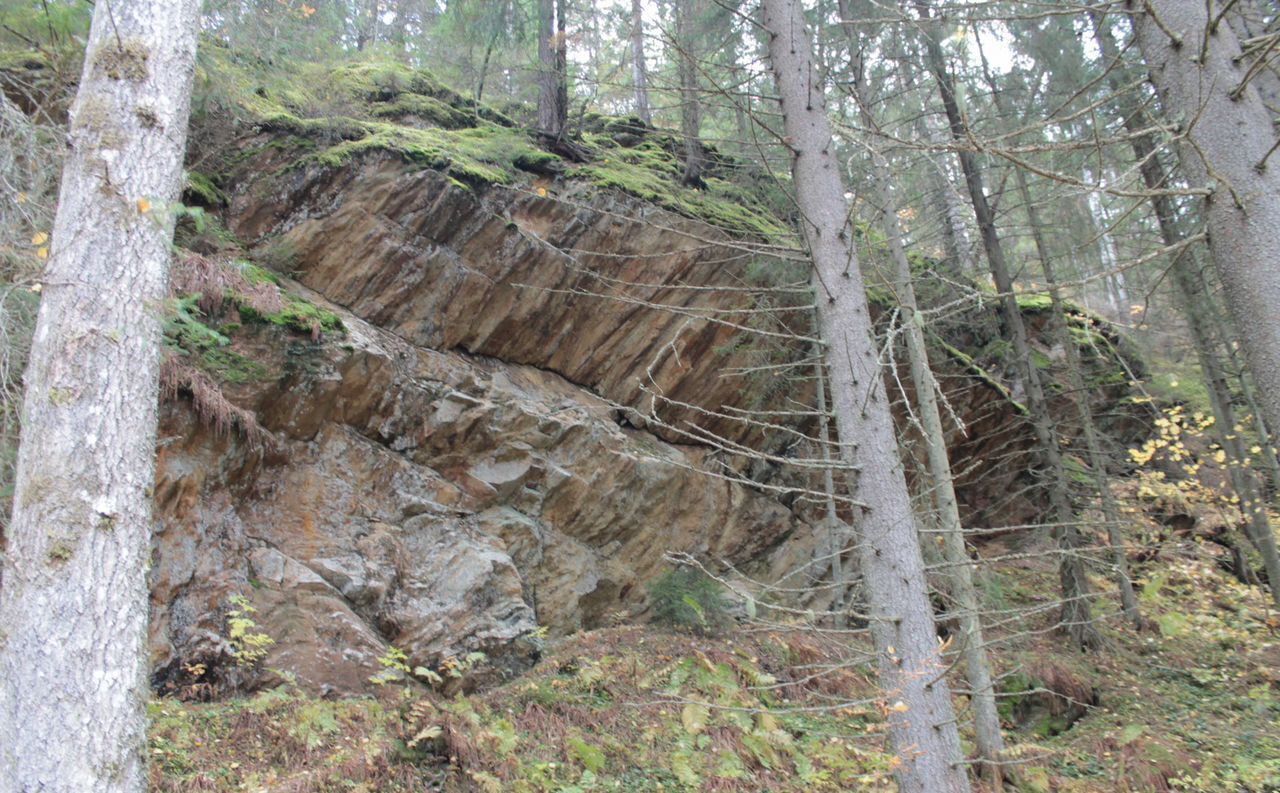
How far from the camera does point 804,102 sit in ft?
17.9

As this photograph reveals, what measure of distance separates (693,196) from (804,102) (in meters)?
6.69

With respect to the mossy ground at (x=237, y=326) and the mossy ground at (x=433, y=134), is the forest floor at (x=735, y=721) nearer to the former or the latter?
the mossy ground at (x=237, y=326)

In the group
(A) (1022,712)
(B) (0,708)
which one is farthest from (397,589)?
(A) (1022,712)

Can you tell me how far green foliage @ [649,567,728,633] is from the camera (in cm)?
1025

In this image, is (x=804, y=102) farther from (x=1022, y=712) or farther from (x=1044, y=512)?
(x=1044, y=512)

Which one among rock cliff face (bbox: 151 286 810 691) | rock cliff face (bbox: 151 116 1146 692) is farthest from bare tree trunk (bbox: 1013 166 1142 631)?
rock cliff face (bbox: 151 286 810 691)

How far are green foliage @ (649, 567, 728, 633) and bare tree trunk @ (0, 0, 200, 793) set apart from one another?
7208 millimetres

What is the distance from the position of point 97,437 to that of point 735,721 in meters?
6.86

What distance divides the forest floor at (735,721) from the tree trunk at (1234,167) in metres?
2.02

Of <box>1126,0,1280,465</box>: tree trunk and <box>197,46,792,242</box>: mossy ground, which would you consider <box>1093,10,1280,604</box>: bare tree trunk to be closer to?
<box>197,46,792,242</box>: mossy ground

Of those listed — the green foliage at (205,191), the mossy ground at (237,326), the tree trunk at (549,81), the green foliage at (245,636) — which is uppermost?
the tree trunk at (549,81)

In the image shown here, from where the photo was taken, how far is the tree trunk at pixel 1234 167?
3.73m

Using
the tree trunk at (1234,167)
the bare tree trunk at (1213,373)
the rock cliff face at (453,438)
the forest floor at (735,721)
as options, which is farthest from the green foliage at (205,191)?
the bare tree trunk at (1213,373)

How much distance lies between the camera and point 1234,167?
3.90 metres
